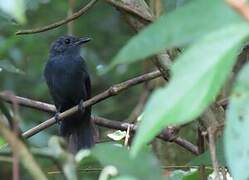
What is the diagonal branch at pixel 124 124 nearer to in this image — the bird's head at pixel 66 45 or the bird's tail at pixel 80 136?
the bird's tail at pixel 80 136

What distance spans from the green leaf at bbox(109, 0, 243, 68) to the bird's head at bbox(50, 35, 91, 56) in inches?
181

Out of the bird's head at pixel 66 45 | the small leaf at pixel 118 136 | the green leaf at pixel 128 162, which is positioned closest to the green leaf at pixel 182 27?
the green leaf at pixel 128 162

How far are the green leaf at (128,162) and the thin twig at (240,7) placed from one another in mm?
269

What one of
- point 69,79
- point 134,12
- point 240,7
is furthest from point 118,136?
point 69,79

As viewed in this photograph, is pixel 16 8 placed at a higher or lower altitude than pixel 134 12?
lower

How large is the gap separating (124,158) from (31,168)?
14cm

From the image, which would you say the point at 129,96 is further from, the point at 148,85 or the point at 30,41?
the point at 148,85

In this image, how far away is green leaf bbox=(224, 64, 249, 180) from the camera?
0.79 metres

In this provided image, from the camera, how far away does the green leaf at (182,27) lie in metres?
0.77

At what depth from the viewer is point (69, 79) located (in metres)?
5.63

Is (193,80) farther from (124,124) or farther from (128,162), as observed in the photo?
(124,124)

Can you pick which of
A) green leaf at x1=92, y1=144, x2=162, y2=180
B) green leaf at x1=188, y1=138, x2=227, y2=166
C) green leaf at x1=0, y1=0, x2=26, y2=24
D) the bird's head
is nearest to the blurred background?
the bird's head

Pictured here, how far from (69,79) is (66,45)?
286 millimetres

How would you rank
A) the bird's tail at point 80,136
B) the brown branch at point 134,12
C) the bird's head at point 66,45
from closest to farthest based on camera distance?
the brown branch at point 134,12
the bird's tail at point 80,136
the bird's head at point 66,45
